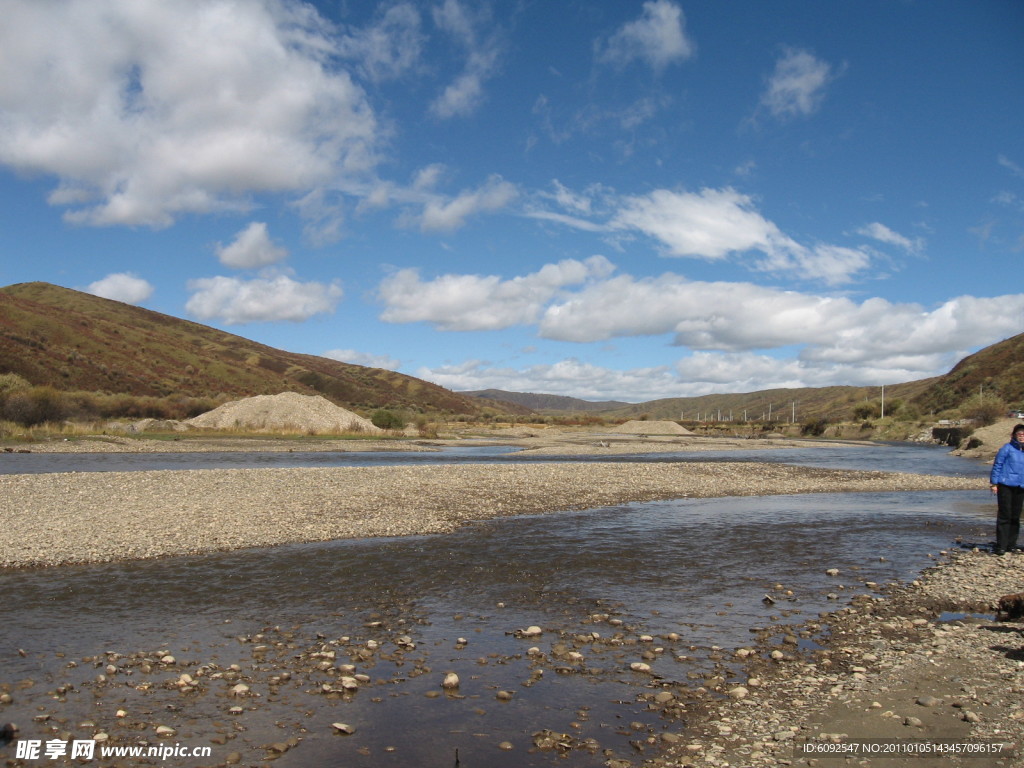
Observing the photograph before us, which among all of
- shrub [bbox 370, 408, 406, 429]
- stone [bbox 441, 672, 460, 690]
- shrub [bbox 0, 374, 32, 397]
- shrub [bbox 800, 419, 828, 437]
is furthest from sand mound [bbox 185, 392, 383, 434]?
shrub [bbox 800, 419, 828, 437]

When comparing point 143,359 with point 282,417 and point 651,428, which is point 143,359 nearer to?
point 282,417

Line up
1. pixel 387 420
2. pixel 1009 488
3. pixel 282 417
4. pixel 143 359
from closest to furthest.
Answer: pixel 1009 488
pixel 282 417
pixel 387 420
pixel 143 359

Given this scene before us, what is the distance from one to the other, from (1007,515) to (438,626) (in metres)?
13.1

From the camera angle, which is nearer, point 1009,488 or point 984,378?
point 1009,488

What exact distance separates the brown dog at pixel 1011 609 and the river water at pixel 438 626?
2273 millimetres

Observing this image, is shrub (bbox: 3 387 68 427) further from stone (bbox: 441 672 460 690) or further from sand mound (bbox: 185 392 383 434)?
stone (bbox: 441 672 460 690)

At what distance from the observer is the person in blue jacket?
49.4 feet

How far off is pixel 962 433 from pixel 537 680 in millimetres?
→ 78245

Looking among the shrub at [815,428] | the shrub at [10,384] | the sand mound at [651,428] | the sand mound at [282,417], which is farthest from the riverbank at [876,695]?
the shrub at [815,428]

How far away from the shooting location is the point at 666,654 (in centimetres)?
925

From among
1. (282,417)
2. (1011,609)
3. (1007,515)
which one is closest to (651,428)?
(282,417)

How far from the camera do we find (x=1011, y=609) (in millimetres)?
10492

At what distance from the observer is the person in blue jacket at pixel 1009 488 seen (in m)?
15.1

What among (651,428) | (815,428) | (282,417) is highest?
(282,417)
